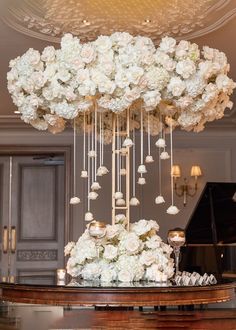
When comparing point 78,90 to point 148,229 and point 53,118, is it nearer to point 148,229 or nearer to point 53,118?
point 53,118

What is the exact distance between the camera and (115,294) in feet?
9.48

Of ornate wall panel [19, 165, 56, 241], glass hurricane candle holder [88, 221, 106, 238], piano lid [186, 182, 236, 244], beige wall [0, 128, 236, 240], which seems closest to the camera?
glass hurricane candle holder [88, 221, 106, 238]

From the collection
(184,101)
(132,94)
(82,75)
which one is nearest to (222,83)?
(184,101)

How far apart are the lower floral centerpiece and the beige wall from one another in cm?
530

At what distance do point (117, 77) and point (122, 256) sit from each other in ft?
3.04

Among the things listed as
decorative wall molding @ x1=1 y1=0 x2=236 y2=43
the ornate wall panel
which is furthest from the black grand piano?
decorative wall molding @ x1=1 y1=0 x2=236 y2=43

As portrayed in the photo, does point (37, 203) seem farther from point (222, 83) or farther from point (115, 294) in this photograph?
point (115, 294)

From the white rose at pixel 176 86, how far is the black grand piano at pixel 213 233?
4.01m

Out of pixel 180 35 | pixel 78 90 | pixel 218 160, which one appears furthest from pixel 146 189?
pixel 78 90

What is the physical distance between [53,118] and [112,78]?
48 centimetres

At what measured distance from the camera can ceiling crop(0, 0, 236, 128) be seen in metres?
4.19

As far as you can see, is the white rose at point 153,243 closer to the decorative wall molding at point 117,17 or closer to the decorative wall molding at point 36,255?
the decorative wall molding at point 117,17

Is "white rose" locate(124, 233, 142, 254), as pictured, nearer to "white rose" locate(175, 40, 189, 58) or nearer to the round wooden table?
the round wooden table

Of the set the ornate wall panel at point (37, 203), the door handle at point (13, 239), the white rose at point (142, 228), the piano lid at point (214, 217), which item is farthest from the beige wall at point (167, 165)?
the white rose at point (142, 228)
